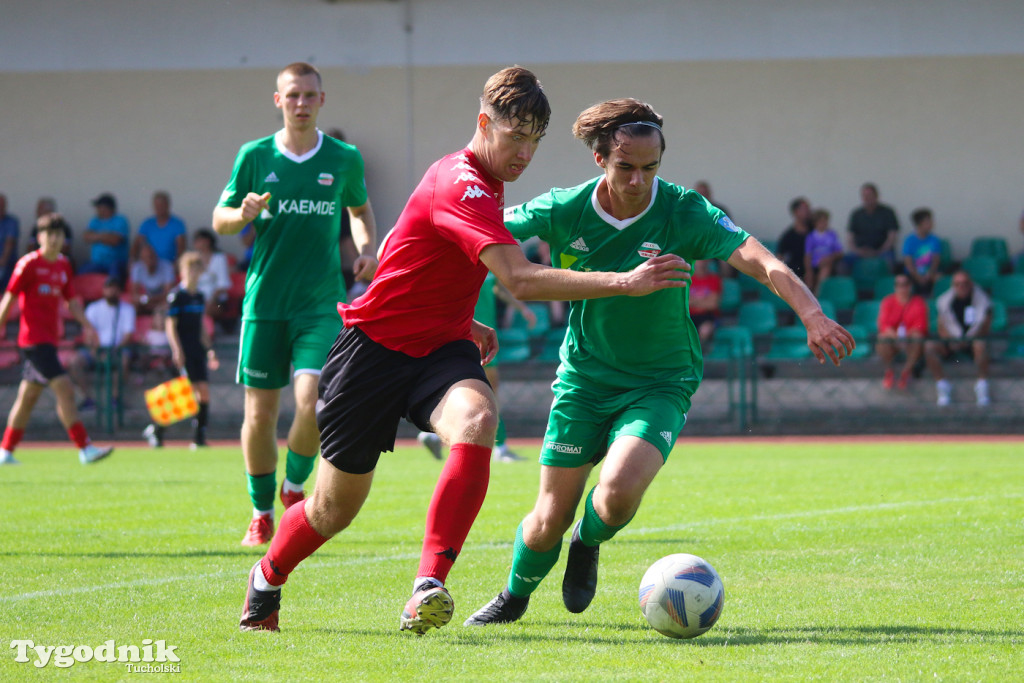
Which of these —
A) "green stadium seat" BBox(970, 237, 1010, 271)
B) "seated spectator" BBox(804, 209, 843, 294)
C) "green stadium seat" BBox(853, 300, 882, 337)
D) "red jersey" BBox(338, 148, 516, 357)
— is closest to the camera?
"red jersey" BBox(338, 148, 516, 357)

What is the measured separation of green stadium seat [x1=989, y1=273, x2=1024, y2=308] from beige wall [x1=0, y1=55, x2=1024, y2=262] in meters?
1.80

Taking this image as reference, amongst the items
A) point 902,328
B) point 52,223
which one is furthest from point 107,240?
point 902,328

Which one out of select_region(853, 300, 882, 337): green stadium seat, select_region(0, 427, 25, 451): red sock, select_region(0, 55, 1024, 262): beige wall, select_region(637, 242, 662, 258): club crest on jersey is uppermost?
select_region(0, 55, 1024, 262): beige wall

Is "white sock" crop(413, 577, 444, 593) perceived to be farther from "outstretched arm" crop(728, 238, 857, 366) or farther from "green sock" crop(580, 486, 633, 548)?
"outstretched arm" crop(728, 238, 857, 366)

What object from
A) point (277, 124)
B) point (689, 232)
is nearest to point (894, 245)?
point (277, 124)

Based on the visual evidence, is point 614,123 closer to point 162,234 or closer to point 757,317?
point 757,317

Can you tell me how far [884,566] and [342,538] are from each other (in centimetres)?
317

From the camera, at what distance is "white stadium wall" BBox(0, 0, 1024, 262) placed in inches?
809

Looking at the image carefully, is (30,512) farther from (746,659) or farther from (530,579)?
(746,659)

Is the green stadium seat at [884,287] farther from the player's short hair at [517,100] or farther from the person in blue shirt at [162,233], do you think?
the player's short hair at [517,100]

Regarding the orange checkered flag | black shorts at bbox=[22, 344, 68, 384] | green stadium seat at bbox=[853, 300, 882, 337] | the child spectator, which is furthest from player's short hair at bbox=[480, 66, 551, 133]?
green stadium seat at bbox=[853, 300, 882, 337]

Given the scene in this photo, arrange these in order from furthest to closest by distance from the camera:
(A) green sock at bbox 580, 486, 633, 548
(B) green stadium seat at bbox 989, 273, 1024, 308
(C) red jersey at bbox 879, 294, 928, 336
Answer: (B) green stadium seat at bbox 989, 273, 1024, 308 < (C) red jersey at bbox 879, 294, 928, 336 < (A) green sock at bbox 580, 486, 633, 548

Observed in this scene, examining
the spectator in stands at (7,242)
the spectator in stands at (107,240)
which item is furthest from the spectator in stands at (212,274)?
the spectator in stands at (7,242)

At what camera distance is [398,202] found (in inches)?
844
